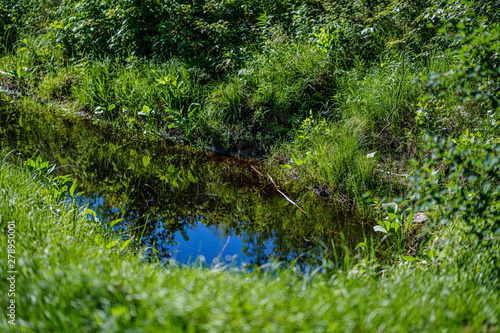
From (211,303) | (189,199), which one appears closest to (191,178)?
(189,199)

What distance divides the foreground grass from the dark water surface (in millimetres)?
682

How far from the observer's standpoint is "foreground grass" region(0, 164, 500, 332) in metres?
1.25

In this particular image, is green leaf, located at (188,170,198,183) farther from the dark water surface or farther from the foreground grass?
the foreground grass

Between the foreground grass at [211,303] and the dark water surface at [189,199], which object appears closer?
the foreground grass at [211,303]

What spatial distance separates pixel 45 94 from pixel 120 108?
192 centimetres

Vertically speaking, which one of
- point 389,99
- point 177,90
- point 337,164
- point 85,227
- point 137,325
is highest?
point 177,90

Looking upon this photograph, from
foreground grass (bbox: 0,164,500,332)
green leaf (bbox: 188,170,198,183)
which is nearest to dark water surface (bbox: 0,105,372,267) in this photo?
green leaf (bbox: 188,170,198,183)

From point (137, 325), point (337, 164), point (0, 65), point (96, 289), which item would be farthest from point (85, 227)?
point (0, 65)

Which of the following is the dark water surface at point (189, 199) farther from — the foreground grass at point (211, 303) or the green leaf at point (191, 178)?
the foreground grass at point (211, 303)

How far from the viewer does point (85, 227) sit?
2744 mm

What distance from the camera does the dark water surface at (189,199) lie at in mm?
3047

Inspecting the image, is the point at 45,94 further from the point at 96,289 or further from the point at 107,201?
the point at 96,289

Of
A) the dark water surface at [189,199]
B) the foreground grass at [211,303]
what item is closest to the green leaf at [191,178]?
the dark water surface at [189,199]

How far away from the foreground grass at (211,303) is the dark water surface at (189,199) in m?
0.68
